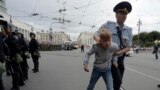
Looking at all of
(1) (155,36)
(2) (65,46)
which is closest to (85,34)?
(1) (155,36)

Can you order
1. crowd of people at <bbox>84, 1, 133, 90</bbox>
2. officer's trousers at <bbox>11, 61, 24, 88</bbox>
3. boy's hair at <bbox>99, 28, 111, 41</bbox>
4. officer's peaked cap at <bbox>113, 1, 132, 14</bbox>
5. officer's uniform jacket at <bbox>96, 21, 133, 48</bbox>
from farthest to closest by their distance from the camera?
officer's trousers at <bbox>11, 61, 24, 88</bbox> → officer's uniform jacket at <bbox>96, 21, 133, 48</bbox> → officer's peaked cap at <bbox>113, 1, 132, 14</bbox> → crowd of people at <bbox>84, 1, 133, 90</bbox> → boy's hair at <bbox>99, 28, 111, 41</bbox>

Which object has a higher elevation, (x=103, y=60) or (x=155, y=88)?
(x=103, y=60)

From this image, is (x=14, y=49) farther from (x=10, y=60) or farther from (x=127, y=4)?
(x=127, y=4)

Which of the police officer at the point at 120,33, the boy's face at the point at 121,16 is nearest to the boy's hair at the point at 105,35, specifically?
the police officer at the point at 120,33

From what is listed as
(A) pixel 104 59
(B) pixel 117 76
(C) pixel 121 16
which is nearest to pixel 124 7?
(C) pixel 121 16

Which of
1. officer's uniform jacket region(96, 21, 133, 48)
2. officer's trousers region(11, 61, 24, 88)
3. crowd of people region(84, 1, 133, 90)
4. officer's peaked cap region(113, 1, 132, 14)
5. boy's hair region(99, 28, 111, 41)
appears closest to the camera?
boy's hair region(99, 28, 111, 41)

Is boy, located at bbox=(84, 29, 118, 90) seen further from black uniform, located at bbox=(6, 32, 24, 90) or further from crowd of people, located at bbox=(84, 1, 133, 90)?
black uniform, located at bbox=(6, 32, 24, 90)

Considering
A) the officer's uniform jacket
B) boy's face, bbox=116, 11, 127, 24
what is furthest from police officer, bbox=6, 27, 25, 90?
boy's face, bbox=116, 11, 127, 24

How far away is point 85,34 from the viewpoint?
585 feet

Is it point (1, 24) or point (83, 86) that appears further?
point (1, 24)

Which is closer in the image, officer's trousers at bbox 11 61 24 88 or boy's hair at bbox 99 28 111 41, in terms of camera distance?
boy's hair at bbox 99 28 111 41

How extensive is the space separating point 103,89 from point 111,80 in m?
4.06

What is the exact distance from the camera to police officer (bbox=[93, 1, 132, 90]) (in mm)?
6652

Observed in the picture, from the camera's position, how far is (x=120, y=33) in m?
6.82
